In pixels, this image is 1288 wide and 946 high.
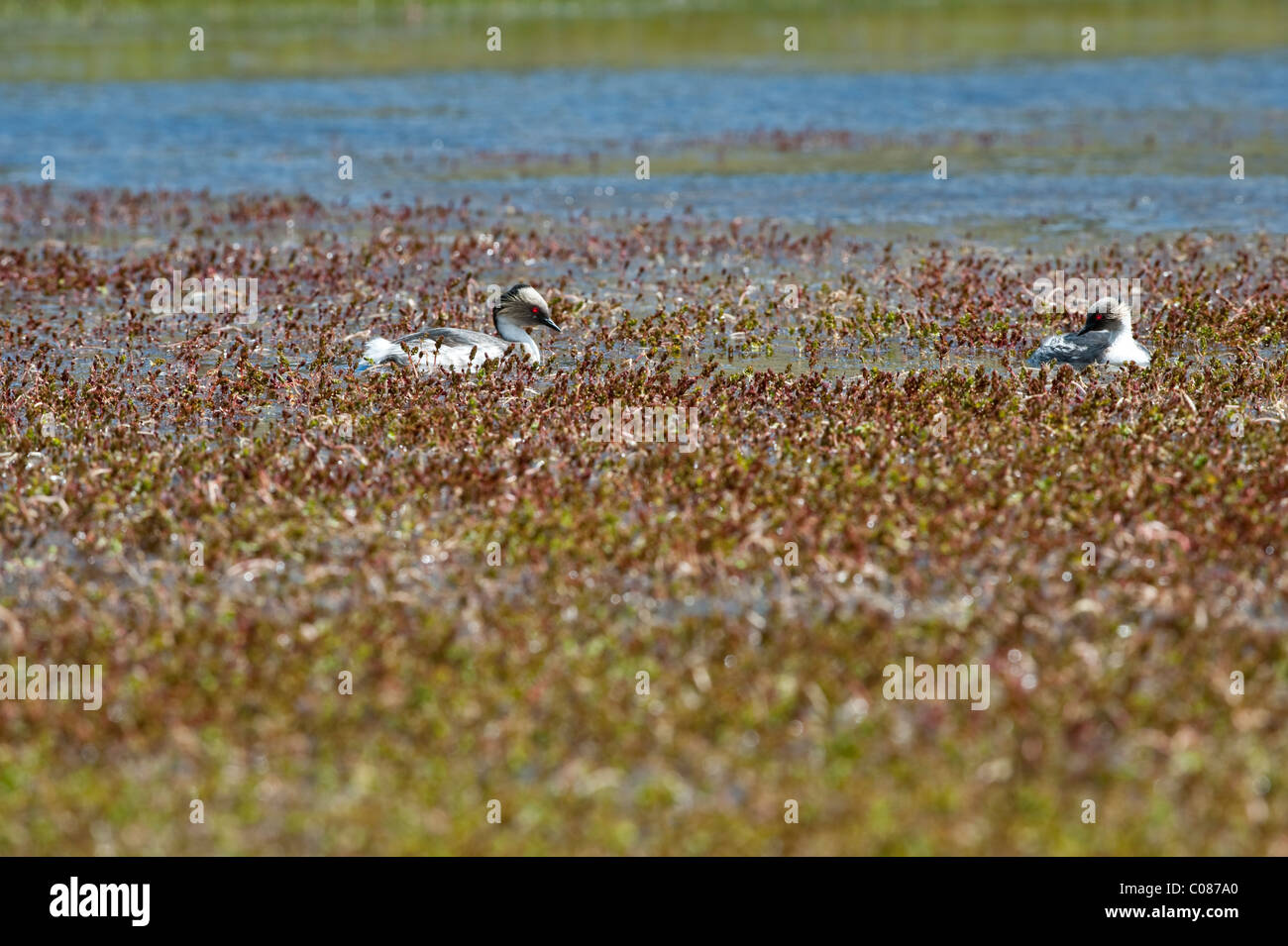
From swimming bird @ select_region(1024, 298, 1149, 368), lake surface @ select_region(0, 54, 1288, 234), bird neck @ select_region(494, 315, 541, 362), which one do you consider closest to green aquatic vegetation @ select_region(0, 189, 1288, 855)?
swimming bird @ select_region(1024, 298, 1149, 368)

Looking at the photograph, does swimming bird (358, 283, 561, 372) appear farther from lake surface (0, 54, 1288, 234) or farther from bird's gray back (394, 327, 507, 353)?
lake surface (0, 54, 1288, 234)

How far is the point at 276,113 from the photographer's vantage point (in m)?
44.5

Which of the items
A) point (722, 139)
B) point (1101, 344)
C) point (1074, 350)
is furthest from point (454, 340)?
point (722, 139)

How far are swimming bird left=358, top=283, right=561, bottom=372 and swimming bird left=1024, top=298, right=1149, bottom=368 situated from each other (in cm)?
505

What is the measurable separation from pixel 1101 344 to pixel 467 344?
6.13m

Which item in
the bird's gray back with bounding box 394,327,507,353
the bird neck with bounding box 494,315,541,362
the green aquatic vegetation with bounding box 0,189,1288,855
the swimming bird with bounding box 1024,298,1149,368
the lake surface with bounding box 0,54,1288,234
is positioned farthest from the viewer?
the lake surface with bounding box 0,54,1288,234

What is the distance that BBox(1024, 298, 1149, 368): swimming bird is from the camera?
16219mm

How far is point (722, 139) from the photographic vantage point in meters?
39.2

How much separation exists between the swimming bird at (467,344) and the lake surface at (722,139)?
38.0ft

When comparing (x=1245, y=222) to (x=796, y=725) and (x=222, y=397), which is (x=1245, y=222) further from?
(x=796, y=725)

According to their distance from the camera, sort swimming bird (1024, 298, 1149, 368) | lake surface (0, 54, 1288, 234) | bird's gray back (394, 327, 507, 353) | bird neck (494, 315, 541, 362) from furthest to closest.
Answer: lake surface (0, 54, 1288, 234), bird neck (494, 315, 541, 362), bird's gray back (394, 327, 507, 353), swimming bird (1024, 298, 1149, 368)

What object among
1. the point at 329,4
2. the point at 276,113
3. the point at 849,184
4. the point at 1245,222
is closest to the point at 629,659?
the point at 1245,222

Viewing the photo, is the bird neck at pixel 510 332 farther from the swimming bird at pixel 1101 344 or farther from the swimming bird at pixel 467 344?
the swimming bird at pixel 1101 344

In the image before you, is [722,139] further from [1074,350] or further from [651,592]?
[651,592]
